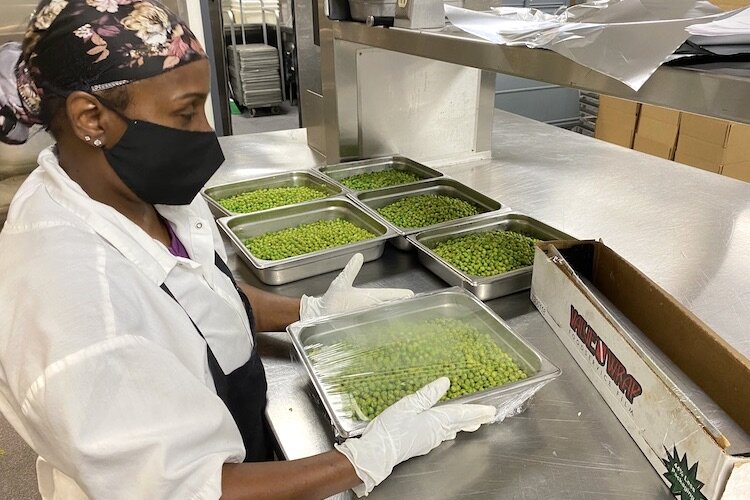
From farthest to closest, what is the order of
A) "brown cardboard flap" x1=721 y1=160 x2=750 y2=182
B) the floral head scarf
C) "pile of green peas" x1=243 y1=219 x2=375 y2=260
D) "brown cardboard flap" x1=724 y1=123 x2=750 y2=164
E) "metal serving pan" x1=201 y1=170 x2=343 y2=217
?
"brown cardboard flap" x1=721 y1=160 x2=750 y2=182 → "brown cardboard flap" x1=724 y1=123 x2=750 y2=164 → "metal serving pan" x1=201 y1=170 x2=343 y2=217 → "pile of green peas" x1=243 y1=219 x2=375 y2=260 → the floral head scarf

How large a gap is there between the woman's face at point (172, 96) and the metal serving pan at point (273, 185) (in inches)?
43.1

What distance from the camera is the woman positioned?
2.60ft

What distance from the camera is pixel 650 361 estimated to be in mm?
997

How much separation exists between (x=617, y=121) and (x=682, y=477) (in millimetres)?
4430

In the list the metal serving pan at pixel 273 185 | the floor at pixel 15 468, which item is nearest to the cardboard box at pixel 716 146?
the metal serving pan at pixel 273 185

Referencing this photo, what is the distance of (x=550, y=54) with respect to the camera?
111cm

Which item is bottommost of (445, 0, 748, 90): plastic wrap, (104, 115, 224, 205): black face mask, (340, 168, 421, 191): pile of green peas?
(340, 168, 421, 191): pile of green peas

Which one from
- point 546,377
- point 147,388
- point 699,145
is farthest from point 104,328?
point 699,145

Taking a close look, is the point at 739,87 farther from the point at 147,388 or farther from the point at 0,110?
the point at 0,110

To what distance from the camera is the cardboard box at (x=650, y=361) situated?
0.88 meters

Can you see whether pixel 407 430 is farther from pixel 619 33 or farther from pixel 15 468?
pixel 15 468

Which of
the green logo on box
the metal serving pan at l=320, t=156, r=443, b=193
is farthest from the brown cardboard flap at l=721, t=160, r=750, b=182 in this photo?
the green logo on box

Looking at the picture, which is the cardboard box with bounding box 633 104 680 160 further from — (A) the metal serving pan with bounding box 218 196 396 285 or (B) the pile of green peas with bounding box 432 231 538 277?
(A) the metal serving pan with bounding box 218 196 396 285

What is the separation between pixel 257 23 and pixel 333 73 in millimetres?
5848
